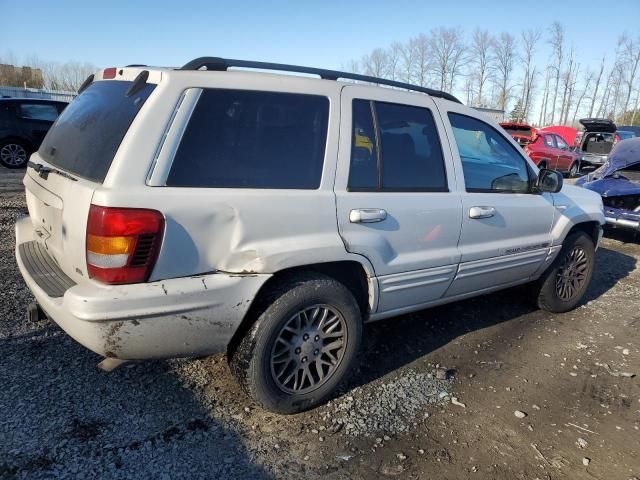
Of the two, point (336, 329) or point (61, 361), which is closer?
point (336, 329)

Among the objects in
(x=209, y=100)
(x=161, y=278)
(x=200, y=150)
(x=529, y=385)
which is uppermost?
(x=209, y=100)

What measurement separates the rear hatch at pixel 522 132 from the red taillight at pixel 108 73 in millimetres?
15207

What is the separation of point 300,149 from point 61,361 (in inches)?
80.6

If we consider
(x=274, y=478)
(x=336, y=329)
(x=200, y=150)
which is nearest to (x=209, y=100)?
(x=200, y=150)

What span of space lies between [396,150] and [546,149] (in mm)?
14503

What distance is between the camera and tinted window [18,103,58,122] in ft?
35.5

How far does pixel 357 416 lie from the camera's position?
2830mm

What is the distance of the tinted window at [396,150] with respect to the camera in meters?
2.89

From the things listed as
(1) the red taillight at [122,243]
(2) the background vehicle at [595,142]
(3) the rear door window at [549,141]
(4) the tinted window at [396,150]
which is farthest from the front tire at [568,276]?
(2) the background vehicle at [595,142]

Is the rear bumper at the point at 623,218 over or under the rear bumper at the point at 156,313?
under

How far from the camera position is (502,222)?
3623 mm

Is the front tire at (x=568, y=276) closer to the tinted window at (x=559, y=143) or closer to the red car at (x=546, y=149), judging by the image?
Answer: the red car at (x=546, y=149)

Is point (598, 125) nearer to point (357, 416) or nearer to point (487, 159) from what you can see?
point (487, 159)

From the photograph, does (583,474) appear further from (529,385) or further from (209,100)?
(209,100)
